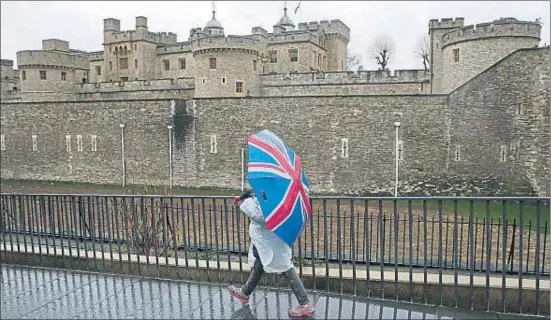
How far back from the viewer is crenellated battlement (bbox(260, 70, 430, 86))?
2672 cm

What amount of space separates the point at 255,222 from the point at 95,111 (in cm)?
2295

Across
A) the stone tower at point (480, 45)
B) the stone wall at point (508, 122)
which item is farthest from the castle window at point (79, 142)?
the stone tower at point (480, 45)

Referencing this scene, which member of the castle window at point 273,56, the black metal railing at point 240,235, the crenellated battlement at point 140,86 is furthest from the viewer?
the castle window at point 273,56

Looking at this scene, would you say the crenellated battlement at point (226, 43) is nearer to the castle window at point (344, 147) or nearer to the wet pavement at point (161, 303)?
the castle window at point (344, 147)

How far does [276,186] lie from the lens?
3.25 m

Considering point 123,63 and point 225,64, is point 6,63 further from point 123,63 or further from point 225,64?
point 225,64

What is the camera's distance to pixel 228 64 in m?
26.8

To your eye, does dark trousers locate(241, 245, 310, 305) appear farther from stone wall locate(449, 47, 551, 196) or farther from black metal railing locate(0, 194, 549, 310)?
stone wall locate(449, 47, 551, 196)

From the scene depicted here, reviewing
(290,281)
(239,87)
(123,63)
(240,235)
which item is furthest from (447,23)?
(123,63)

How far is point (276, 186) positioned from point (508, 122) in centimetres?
1720

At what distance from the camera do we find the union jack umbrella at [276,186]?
326 centimetres

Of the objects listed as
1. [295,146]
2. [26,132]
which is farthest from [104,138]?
[295,146]

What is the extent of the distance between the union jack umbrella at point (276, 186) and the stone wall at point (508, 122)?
16.3 metres

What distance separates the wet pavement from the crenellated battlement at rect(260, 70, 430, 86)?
24534 millimetres
